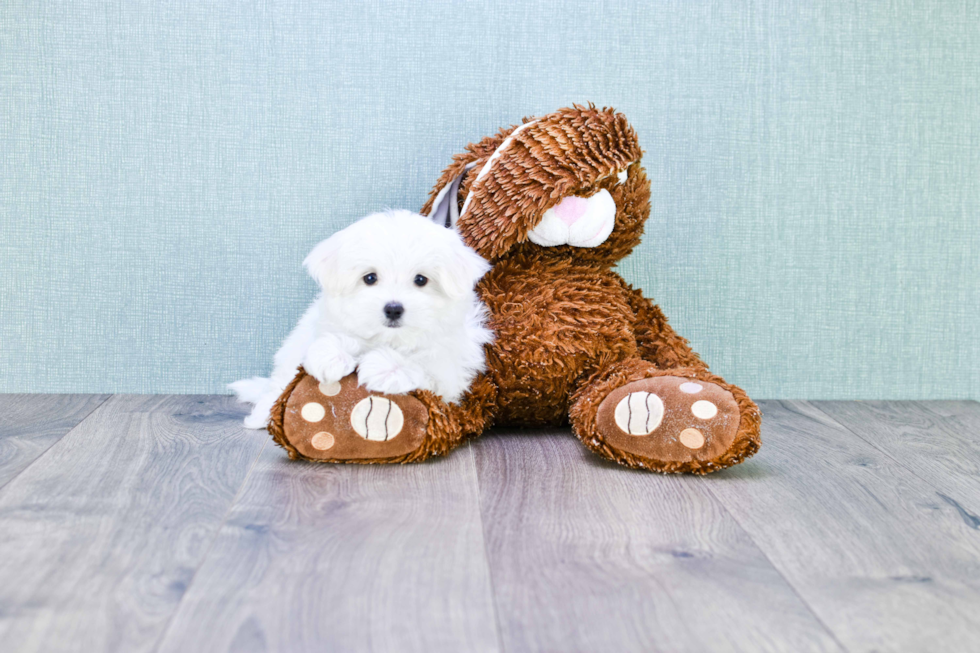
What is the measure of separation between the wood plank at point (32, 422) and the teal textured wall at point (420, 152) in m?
0.08

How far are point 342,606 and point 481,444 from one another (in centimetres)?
70

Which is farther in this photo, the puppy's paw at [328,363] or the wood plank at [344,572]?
the puppy's paw at [328,363]

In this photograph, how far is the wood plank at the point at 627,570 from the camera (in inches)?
Answer: 32.0

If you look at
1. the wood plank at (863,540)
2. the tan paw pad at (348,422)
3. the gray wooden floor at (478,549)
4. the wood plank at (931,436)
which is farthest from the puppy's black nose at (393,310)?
the wood plank at (931,436)

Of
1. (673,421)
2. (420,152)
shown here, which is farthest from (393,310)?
(420,152)

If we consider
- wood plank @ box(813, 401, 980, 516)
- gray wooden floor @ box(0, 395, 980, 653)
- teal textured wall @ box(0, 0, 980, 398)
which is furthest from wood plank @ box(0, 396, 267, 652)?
wood plank @ box(813, 401, 980, 516)

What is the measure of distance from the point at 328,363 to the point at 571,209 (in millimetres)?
540

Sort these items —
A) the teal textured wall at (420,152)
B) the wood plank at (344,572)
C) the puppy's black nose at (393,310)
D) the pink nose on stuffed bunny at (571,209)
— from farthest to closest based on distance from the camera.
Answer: the teal textured wall at (420,152)
the pink nose on stuffed bunny at (571,209)
the puppy's black nose at (393,310)
the wood plank at (344,572)

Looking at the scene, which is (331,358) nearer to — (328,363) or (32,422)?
(328,363)

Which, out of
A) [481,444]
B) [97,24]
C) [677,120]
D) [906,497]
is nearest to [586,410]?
[481,444]

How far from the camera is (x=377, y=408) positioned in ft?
4.39

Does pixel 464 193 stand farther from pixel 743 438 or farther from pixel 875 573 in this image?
pixel 875 573

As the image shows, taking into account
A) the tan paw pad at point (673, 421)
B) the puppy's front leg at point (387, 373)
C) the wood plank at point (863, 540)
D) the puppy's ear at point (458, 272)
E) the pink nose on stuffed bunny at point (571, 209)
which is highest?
the pink nose on stuffed bunny at point (571, 209)

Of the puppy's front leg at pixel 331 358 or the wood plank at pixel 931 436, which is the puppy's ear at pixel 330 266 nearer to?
the puppy's front leg at pixel 331 358
